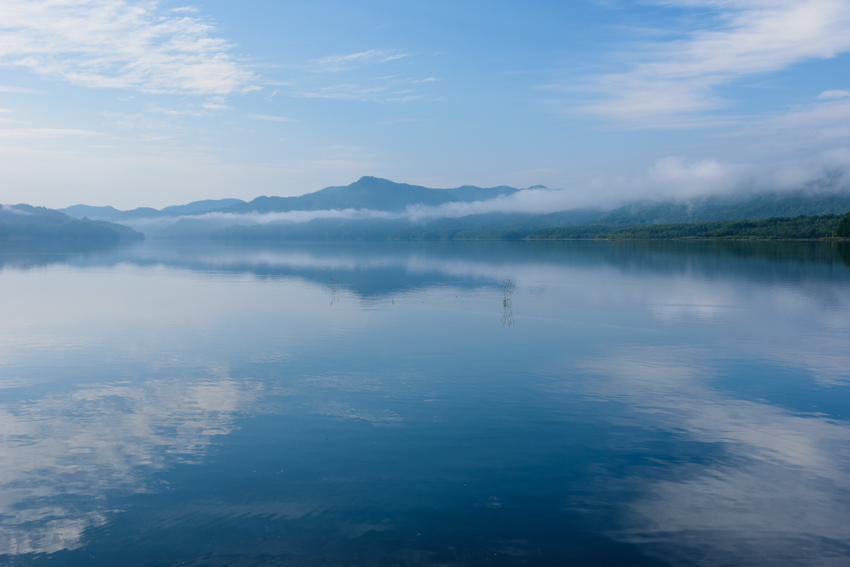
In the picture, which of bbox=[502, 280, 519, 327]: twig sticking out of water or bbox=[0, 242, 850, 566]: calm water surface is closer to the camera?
bbox=[0, 242, 850, 566]: calm water surface

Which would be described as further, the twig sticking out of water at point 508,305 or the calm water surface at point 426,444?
the twig sticking out of water at point 508,305

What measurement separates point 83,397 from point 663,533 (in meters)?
17.2

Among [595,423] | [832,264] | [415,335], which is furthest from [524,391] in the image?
A: [832,264]

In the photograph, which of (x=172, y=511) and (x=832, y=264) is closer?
(x=172, y=511)

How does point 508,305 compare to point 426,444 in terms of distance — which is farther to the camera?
point 508,305

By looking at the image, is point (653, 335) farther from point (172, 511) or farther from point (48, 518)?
point (48, 518)

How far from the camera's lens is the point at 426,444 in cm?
1361

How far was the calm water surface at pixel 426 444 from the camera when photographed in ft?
31.5

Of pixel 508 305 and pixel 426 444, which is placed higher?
pixel 508 305

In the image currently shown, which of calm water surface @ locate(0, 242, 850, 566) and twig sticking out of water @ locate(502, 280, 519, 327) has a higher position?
twig sticking out of water @ locate(502, 280, 519, 327)

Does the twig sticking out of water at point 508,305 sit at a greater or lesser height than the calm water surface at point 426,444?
greater

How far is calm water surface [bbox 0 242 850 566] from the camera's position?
9594mm

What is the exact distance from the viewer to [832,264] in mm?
73312

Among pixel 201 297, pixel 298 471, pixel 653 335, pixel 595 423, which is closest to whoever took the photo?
pixel 298 471
